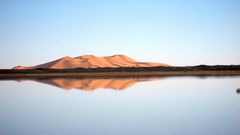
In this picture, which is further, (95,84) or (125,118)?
(95,84)

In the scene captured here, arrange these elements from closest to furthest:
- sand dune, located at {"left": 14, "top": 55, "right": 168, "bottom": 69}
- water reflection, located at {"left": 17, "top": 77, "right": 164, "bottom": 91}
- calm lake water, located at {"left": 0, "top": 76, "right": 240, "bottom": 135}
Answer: calm lake water, located at {"left": 0, "top": 76, "right": 240, "bottom": 135} → water reflection, located at {"left": 17, "top": 77, "right": 164, "bottom": 91} → sand dune, located at {"left": 14, "top": 55, "right": 168, "bottom": 69}

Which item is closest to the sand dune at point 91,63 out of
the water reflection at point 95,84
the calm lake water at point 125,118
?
the water reflection at point 95,84

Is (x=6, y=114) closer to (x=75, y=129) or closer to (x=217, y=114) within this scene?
(x=75, y=129)

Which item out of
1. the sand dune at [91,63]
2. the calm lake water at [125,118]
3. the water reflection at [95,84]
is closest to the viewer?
the calm lake water at [125,118]

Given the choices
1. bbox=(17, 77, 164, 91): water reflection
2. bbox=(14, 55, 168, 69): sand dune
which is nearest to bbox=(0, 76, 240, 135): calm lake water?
bbox=(17, 77, 164, 91): water reflection

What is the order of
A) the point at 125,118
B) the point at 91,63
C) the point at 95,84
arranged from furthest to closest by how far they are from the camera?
1. the point at 91,63
2. the point at 95,84
3. the point at 125,118

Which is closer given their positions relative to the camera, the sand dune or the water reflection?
the water reflection

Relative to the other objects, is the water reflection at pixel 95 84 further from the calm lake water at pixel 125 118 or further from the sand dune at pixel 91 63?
the sand dune at pixel 91 63

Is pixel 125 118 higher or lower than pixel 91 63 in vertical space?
lower

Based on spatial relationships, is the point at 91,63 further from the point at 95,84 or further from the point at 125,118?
the point at 125,118

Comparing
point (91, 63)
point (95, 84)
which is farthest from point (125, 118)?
point (91, 63)

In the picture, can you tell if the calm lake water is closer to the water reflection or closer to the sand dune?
the water reflection

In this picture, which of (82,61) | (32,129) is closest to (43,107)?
(32,129)

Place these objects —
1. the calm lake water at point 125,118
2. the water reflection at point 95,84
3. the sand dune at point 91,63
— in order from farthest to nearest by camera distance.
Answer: the sand dune at point 91,63 → the water reflection at point 95,84 → the calm lake water at point 125,118
